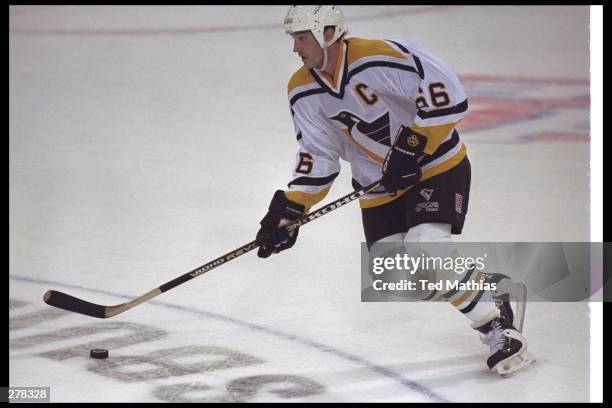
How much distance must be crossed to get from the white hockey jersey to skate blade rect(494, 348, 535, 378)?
1.83 ft

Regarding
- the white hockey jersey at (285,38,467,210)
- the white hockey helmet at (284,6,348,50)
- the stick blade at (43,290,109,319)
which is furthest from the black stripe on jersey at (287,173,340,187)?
the stick blade at (43,290,109,319)

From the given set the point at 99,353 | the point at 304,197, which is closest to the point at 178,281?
the point at 99,353

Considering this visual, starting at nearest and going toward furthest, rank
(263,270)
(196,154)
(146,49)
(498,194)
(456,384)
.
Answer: (456,384) < (263,270) < (498,194) < (196,154) < (146,49)

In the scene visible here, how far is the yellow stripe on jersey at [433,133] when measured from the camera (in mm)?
3133

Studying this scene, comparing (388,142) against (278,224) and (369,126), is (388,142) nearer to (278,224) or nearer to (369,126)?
(369,126)

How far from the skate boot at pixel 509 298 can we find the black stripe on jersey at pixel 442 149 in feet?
1.21

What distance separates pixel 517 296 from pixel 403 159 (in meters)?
0.66

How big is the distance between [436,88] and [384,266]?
554 millimetres

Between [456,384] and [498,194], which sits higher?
[498,194]

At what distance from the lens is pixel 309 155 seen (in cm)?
333

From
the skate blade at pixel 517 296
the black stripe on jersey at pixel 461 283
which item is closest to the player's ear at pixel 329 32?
the black stripe on jersey at pixel 461 283
